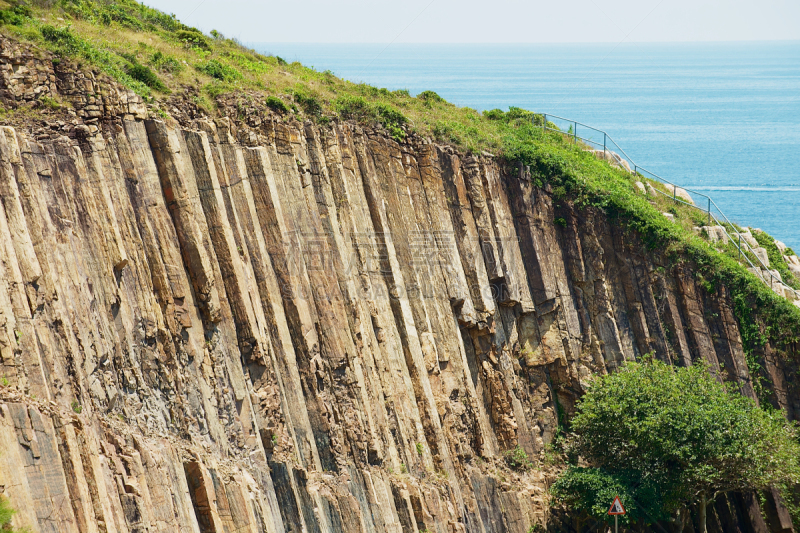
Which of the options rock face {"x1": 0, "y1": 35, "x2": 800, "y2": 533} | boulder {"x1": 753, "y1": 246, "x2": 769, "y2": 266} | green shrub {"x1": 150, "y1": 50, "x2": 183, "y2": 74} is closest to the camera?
rock face {"x1": 0, "y1": 35, "x2": 800, "y2": 533}

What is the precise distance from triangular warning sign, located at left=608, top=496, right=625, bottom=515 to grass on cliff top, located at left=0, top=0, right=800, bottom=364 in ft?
38.1

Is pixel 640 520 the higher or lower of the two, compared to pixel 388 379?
lower

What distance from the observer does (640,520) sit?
99.2ft

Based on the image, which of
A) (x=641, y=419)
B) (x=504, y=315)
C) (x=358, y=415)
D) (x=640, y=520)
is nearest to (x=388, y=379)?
(x=358, y=415)

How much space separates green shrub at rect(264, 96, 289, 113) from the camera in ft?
89.7

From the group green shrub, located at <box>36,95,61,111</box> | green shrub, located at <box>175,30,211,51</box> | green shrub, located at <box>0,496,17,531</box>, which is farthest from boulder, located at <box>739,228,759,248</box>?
green shrub, located at <box>0,496,17,531</box>

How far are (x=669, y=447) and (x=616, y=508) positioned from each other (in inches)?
122

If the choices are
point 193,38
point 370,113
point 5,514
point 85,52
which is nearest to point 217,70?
point 193,38

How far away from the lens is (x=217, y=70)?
28.0m

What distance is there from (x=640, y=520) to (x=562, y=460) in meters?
3.64

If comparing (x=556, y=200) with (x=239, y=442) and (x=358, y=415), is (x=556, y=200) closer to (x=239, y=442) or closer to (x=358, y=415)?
(x=358, y=415)

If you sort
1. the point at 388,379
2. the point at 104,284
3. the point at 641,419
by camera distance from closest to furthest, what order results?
the point at 104,284 < the point at 388,379 < the point at 641,419

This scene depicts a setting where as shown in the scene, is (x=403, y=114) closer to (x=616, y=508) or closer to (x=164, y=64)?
(x=164, y=64)

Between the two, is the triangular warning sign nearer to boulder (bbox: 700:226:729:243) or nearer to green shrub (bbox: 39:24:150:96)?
boulder (bbox: 700:226:729:243)
